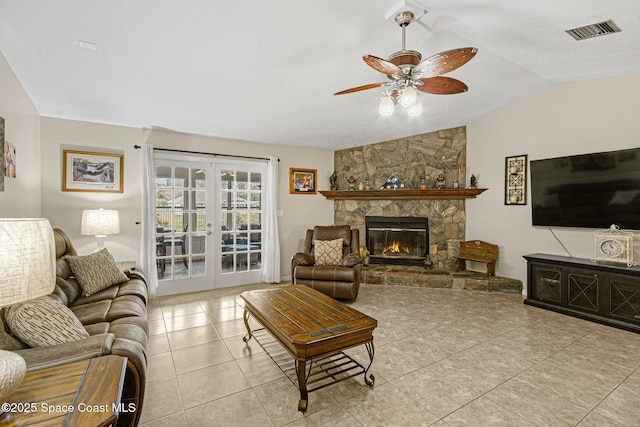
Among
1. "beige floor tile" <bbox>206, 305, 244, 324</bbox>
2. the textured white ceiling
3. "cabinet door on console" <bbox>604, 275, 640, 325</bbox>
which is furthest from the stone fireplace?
"beige floor tile" <bbox>206, 305, 244, 324</bbox>

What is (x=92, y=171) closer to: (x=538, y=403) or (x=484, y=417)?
(x=484, y=417)

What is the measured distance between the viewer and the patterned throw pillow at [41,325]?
1.49 meters

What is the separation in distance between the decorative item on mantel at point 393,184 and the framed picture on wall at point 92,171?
417 cm

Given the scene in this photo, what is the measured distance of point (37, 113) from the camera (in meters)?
3.41

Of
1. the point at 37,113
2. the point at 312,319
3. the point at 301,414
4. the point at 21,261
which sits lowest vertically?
the point at 301,414

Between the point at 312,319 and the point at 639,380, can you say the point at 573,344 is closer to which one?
the point at 639,380

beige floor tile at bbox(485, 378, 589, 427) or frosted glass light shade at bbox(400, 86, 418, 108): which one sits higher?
frosted glass light shade at bbox(400, 86, 418, 108)

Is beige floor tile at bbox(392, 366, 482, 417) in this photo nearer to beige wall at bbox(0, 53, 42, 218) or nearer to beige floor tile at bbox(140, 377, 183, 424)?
beige floor tile at bbox(140, 377, 183, 424)

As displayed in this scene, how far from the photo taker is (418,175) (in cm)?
530

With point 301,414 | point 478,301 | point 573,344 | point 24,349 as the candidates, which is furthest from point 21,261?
point 478,301

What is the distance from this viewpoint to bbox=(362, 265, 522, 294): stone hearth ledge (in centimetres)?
438

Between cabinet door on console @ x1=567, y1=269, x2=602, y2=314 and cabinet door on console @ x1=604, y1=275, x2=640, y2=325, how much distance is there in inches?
3.6

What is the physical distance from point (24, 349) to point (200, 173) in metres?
3.42

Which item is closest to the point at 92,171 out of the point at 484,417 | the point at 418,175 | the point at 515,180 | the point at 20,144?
the point at 20,144
